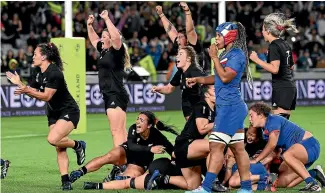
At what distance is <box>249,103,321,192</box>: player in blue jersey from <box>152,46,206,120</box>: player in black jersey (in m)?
1.31

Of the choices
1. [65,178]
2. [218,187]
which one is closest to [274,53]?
[218,187]

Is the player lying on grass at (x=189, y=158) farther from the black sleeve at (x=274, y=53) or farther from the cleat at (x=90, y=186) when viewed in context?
the black sleeve at (x=274, y=53)

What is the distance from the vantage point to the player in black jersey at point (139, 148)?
449 inches

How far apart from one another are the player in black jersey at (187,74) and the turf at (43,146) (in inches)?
57.6

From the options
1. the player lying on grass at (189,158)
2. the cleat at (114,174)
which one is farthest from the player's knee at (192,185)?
the cleat at (114,174)

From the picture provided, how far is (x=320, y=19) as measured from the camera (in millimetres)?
31141

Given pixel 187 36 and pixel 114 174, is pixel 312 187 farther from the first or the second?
pixel 187 36

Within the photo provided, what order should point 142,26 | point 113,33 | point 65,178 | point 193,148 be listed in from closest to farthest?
point 193,148 → point 65,178 → point 113,33 → point 142,26

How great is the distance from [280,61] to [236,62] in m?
2.08

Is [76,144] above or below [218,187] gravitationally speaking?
above

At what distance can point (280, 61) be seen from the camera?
472 inches

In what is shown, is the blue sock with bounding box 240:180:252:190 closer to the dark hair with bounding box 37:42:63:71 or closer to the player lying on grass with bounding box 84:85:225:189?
the player lying on grass with bounding box 84:85:225:189

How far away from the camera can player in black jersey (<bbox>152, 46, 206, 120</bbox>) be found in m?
11.8

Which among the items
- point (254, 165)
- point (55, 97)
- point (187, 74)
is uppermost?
point (187, 74)
